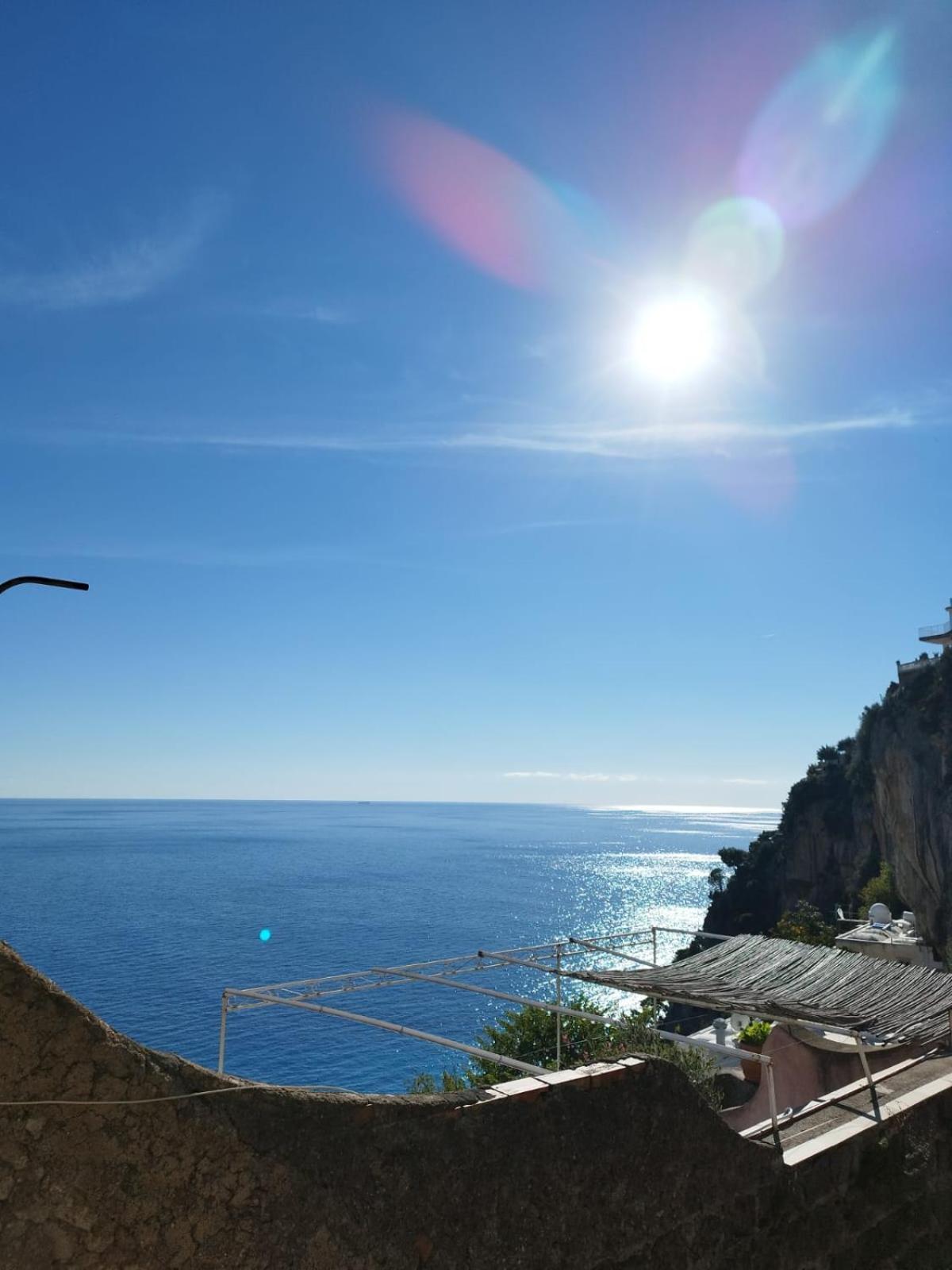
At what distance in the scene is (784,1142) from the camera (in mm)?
6855

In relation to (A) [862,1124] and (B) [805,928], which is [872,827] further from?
(A) [862,1124]

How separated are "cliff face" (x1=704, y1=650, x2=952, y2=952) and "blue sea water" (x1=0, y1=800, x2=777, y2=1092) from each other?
11.9m

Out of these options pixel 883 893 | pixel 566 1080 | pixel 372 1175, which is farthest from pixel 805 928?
pixel 372 1175

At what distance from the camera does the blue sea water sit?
45.2 metres

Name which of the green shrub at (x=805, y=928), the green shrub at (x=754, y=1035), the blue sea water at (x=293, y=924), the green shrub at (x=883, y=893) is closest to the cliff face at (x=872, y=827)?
the green shrub at (x=883, y=893)

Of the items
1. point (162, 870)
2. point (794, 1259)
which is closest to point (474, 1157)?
point (794, 1259)

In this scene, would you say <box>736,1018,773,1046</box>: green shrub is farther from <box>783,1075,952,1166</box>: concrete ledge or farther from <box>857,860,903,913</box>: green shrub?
<box>857,860,903,913</box>: green shrub

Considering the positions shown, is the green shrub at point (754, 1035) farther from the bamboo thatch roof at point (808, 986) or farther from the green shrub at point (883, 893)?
the green shrub at point (883, 893)

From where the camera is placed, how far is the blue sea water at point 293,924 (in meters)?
45.2

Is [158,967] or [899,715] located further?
[158,967]

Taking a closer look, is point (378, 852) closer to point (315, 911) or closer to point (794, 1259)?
point (315, 911)

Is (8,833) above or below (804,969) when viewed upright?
below

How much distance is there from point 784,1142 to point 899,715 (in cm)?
4549

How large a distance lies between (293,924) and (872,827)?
50.8m
